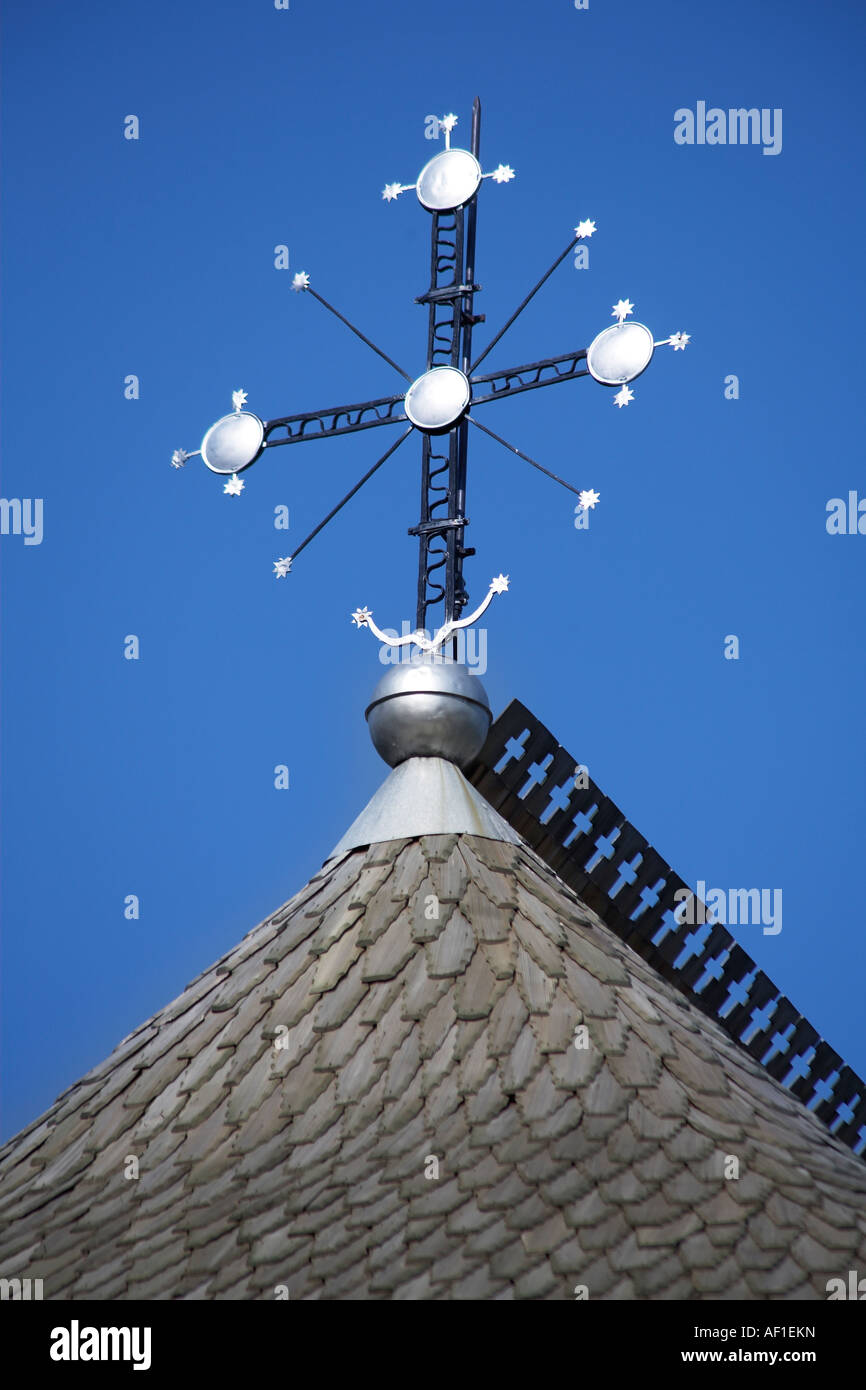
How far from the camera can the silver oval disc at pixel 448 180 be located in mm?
10156

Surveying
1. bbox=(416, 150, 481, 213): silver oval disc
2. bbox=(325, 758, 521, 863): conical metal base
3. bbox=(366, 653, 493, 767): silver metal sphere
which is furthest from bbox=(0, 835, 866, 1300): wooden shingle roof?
bbox=(416, 150, 481, 213): silver oval disc

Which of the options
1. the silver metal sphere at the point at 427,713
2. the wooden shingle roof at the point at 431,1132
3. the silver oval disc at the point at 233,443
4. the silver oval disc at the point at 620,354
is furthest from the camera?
the silver oval disc at the point at 233,443

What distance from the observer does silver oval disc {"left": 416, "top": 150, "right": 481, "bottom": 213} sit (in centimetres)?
1016

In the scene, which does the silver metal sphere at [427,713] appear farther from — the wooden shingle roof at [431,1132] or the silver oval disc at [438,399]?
the silver oval disc at [438,399]

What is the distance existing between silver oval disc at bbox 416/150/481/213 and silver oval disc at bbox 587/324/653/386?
1.30m

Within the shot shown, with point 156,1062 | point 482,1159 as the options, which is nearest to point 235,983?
point 156,1062

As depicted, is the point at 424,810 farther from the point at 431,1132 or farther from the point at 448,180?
the point at 448,180

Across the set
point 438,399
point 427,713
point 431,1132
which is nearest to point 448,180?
point 438,399

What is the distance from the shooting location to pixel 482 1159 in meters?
6.77

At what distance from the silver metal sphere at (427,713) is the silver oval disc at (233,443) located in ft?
5.59

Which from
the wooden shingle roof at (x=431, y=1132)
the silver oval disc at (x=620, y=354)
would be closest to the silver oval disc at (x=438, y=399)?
the silver oval disc at (x=620, y=354)

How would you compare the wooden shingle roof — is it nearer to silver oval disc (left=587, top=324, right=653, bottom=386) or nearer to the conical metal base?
the conical metal base
